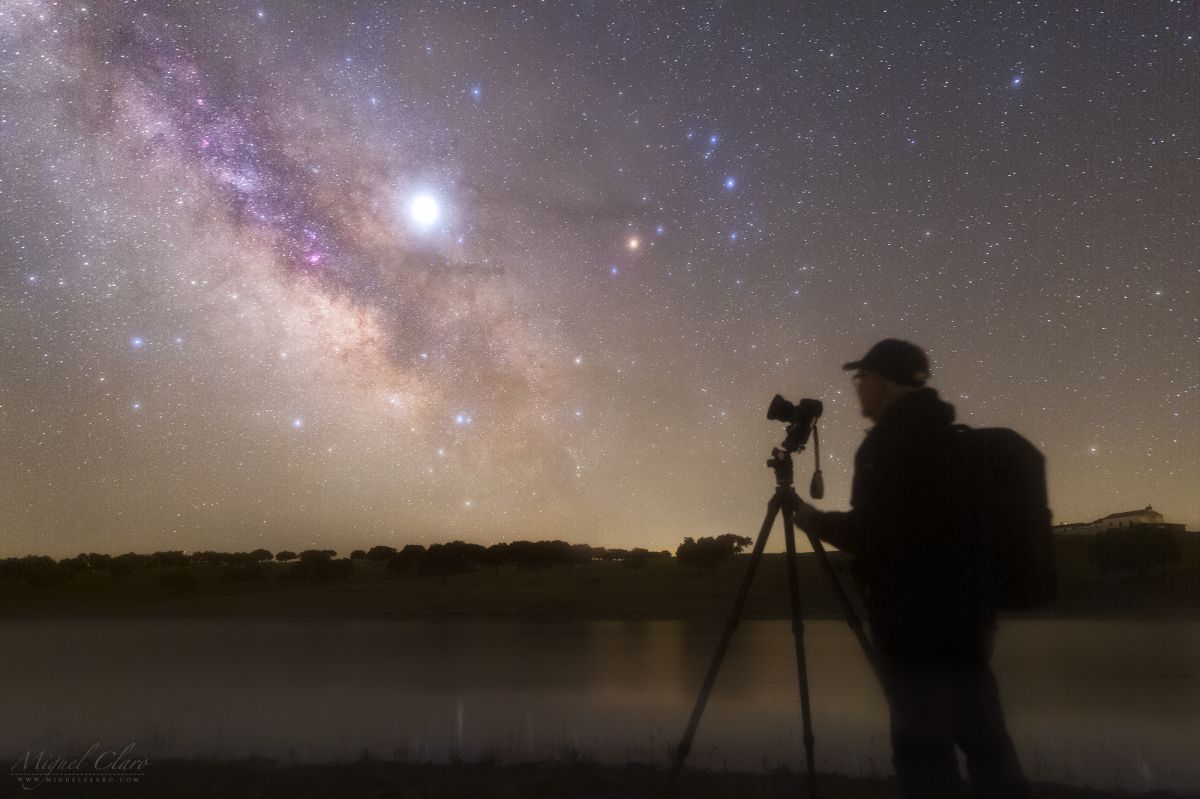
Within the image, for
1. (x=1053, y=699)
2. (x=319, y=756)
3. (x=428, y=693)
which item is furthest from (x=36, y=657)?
(x=1053, y=699)

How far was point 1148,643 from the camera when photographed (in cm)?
1978

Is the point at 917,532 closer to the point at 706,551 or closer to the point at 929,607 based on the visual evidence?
the point at 929,607

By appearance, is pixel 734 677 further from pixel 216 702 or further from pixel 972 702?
pixel 972 702

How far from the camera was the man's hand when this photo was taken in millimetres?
2998

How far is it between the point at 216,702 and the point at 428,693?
2.96 metres

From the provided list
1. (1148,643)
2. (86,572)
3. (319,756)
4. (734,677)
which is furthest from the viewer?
(86,572)

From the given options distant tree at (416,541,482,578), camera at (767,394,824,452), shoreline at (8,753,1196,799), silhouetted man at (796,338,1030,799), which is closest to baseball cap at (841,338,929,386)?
silhouetted man at (796,338,1030,799)

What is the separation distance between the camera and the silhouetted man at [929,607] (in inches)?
103

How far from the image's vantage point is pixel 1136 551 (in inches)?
1363

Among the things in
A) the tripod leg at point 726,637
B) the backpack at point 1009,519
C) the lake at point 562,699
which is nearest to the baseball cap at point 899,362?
the backpack at point 1009,519

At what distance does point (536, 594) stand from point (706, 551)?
11.6 m

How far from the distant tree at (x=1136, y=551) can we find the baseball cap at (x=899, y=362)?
39142 millimetres

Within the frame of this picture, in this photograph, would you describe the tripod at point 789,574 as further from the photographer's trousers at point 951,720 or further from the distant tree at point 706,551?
the distant tree at point 706,551

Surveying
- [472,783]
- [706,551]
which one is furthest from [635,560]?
[472,783]
